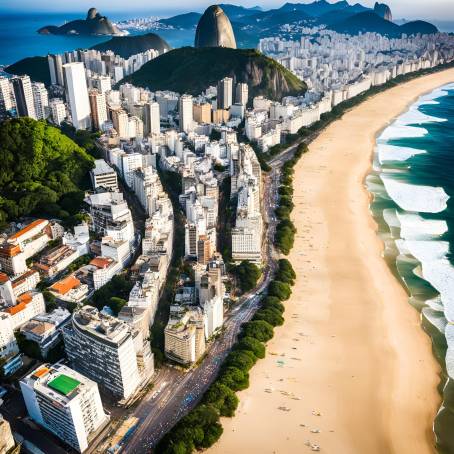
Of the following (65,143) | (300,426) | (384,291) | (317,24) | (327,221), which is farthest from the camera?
(317,24)

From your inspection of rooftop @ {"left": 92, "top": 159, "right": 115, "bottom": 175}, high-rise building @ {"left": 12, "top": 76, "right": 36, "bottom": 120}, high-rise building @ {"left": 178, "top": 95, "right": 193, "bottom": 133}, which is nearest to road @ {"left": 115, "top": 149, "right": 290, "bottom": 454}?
rooftop @ {"left": 92, "top": 159, "right": 115, "bottom": 175}

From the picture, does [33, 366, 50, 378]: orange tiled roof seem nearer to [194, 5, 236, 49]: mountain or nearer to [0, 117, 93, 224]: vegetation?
[0, 117, 93, 224]: vegetation

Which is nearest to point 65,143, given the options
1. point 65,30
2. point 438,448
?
point 438,448

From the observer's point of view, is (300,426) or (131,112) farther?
(131,112)

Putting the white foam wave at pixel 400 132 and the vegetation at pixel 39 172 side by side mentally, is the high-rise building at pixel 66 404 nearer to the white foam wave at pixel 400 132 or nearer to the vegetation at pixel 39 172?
the vegetation at pixel 39 172

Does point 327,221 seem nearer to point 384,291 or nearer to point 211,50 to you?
point 384,291

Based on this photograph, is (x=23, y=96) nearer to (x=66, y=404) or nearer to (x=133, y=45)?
(x=66, y=404)

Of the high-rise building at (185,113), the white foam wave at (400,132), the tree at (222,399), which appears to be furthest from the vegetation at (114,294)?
the white foam wave at (400,132)
